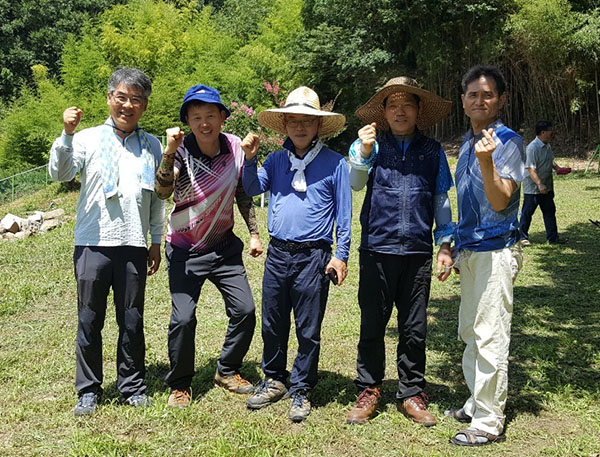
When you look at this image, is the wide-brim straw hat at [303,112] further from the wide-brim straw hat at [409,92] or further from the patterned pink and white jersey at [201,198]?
the patterned pink and white jersey at [201,198]

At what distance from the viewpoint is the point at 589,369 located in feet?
13.2

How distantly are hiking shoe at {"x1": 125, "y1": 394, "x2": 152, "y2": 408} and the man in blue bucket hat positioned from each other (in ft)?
0.43

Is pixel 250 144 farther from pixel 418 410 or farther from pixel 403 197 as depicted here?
pixel 418 410

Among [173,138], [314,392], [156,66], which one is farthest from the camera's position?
[156,66]

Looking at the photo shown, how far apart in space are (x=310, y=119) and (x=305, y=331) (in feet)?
3.99

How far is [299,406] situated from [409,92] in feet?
6.09

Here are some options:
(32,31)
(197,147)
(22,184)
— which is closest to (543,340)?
(197,147)

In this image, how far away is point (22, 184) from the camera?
54.8ft

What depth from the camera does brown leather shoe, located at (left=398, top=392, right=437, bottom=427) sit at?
10.6 feet

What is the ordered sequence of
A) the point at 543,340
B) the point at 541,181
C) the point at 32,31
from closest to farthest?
the point at 543,340, the point at 541,181, the point at 32,31

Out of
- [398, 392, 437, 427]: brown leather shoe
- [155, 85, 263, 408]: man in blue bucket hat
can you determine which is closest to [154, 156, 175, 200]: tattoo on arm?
[155, 85, 263, 408]: man in blue bucket hat

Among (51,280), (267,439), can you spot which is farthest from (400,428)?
(51,280)

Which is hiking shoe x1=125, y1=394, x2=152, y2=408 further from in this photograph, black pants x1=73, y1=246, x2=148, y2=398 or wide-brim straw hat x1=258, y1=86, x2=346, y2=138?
wide-brim straw hat x1=258, y1=86, x2=346, y2=138

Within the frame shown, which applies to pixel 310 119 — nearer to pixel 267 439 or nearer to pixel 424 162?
pixel 424 162
